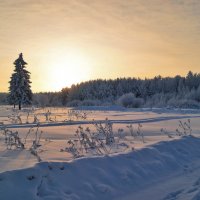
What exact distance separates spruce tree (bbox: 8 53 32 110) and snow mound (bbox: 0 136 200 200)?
111ft

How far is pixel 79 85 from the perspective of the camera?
368 feet

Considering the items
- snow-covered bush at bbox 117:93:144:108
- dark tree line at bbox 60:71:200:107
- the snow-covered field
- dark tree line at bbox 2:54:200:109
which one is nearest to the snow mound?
the snow-covered field

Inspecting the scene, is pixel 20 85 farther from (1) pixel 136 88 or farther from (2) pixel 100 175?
(1) pixel 136 88

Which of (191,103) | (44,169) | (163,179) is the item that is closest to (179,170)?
(163,179)

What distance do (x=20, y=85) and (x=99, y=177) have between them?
118ft

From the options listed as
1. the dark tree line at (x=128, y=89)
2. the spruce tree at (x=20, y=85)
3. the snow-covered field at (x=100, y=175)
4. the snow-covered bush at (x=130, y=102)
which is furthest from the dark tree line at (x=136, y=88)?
the snow-covered field at (x=100, y=175)

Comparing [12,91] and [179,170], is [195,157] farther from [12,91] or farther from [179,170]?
[12,91]

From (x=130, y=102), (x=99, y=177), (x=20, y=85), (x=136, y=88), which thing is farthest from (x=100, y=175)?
(x=136, y=88)

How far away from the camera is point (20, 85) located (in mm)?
41562

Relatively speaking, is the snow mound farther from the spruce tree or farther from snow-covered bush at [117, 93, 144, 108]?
snow-covered bush at [117, 93, 144, 108]

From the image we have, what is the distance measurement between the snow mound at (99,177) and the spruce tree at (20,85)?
3391 cm

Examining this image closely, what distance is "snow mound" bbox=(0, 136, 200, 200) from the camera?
5.93m

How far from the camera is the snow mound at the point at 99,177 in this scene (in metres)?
5.93

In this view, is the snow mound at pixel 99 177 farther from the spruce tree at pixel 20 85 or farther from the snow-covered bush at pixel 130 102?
the snow-covered bush at pixel 130 102
